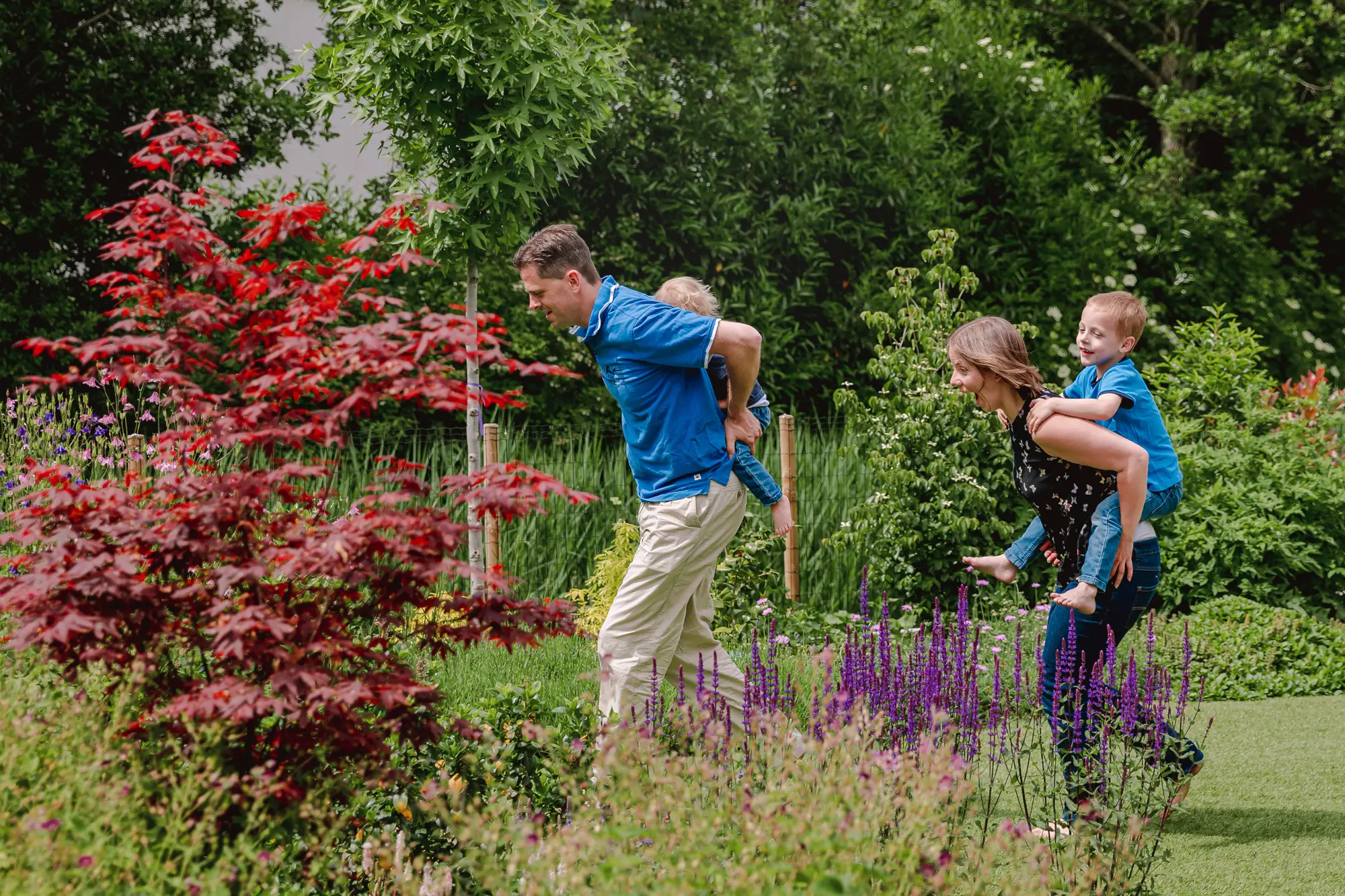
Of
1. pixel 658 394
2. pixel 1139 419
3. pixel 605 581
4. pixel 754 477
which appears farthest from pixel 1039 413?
pixel 605 581

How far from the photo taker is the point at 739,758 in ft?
10.5

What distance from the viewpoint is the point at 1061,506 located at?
350cm

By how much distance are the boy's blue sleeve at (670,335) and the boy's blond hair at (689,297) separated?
0.72m

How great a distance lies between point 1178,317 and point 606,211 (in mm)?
7074

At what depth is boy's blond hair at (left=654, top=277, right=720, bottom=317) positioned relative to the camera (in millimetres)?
4203

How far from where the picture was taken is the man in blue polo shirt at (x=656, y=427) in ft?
11.4

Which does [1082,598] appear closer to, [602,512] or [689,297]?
[689,297]

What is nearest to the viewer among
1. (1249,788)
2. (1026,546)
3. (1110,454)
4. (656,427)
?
(1110,454)

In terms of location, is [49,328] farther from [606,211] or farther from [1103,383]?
[1103,383]

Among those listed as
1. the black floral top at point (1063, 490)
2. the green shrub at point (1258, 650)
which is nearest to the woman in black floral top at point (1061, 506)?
the black floral top at point (1063, 490)

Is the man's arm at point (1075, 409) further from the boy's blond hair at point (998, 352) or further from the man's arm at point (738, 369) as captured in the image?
the man's arm at point (738, 369)

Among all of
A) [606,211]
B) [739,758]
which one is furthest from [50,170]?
[739,758]

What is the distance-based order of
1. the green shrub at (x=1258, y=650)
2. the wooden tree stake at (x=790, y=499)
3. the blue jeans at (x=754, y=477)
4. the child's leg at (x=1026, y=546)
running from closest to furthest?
the child's leg at (x=1026, y=546) < the blue jeans at (x=754, y=477) < the green shrub at (x=1258, y=650) < the wooden tree stake at (x=790, y=499)

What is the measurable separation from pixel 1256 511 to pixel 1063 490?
14.7 feet
